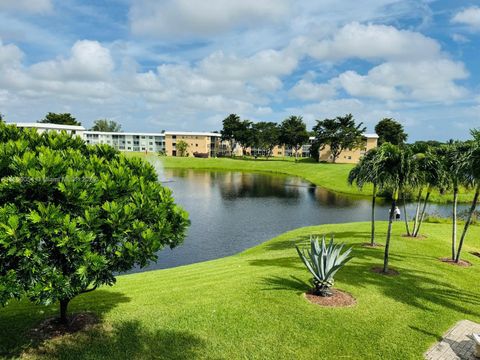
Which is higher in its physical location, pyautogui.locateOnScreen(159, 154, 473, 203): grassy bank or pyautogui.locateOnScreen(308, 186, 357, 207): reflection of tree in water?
pyautogui.locateOnScreen(159, 154, 473, 203): grassy bank

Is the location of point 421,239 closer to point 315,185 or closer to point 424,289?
point 424,289

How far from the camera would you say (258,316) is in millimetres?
11016

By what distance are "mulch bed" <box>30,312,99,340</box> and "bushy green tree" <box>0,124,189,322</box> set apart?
2710 millimetres

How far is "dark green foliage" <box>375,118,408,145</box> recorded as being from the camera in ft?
416

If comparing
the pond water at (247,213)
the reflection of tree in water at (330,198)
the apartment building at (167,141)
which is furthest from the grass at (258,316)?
the apartment building at (167,141)

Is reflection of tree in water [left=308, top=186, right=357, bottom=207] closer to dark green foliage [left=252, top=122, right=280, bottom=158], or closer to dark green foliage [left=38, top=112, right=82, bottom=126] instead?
dark green foliage [left=252, top=122, right=280, bottom=158]

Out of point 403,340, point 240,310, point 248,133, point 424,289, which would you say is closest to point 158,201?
point 240,310

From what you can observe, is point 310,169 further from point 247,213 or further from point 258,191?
point 247,213

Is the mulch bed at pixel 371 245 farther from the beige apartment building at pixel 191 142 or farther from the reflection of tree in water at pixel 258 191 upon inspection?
the beige apartment building at pixel 191 142

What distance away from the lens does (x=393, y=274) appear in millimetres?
15406

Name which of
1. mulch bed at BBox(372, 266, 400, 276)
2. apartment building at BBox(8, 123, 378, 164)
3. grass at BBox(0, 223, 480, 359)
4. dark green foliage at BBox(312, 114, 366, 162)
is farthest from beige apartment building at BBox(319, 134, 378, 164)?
mulch bed at BBox(372, 266, 400, 276)

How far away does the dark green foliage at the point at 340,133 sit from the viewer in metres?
105

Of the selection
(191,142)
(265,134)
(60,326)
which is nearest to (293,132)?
(265,134)

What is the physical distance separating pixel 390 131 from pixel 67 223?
134821 mm
